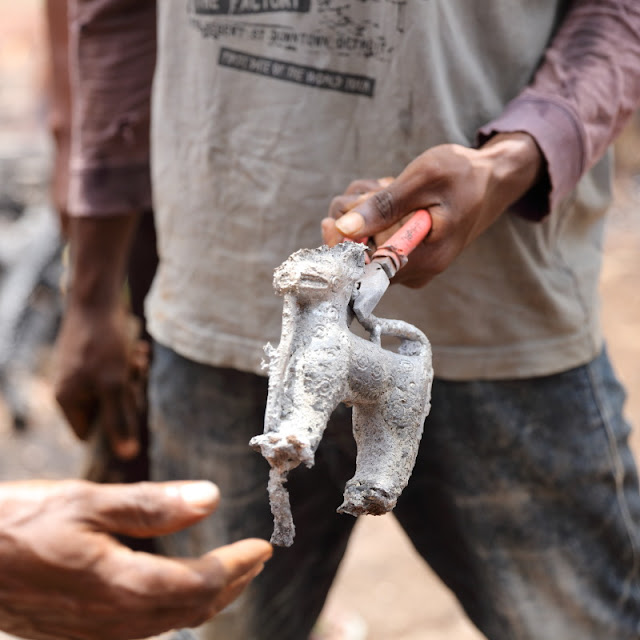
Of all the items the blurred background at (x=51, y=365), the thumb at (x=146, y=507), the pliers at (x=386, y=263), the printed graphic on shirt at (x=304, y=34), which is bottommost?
the blurred background at (x=51, y=365)

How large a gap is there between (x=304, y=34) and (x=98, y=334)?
756mm

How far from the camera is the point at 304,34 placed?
113 cm

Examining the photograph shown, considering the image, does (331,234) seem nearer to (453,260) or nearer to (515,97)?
(453,260)

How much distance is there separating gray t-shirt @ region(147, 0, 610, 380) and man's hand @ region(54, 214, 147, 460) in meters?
0.31

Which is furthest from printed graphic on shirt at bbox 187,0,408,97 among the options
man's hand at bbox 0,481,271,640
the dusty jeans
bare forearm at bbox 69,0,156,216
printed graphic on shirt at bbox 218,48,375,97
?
man's hand at bbox 0,481,271,640

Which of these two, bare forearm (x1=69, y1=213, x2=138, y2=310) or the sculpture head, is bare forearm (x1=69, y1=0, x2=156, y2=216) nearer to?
bare forearm (x1=69, y1=213, x2=138, y2=310)

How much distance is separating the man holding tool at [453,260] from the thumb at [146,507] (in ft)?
1.02

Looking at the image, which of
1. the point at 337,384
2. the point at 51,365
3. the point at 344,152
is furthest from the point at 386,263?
the point at 51,365

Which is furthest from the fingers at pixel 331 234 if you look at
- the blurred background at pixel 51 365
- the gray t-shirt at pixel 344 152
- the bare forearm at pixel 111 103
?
the blurred background at pixel 51 365

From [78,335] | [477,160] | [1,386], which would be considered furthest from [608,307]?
[477,160]

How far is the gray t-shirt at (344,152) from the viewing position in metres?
1.12

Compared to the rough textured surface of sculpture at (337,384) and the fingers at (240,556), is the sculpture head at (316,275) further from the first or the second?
Result: the fingers at (240,556)

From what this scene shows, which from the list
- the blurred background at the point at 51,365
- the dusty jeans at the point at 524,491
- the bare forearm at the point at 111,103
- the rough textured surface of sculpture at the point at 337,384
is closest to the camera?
the rough textured surface of sculpture at the point at 337,384

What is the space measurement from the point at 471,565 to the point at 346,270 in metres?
0.65
